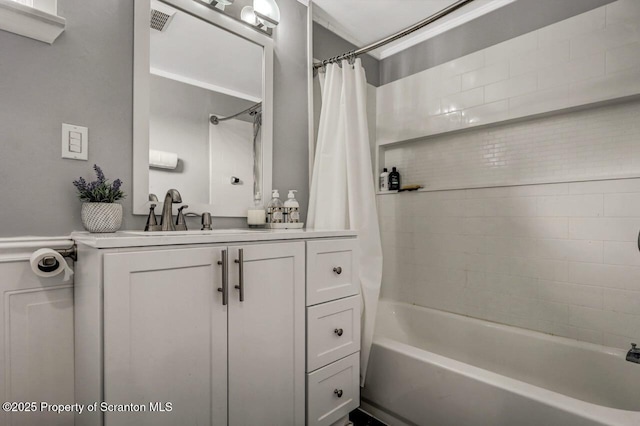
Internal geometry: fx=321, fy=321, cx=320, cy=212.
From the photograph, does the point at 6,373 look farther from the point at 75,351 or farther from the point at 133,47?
the point at 133,47

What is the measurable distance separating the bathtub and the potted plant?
132 centimetres

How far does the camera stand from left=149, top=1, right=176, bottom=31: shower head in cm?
137

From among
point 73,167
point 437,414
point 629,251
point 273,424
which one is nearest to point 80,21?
point 73,167

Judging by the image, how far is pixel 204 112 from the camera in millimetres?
1499

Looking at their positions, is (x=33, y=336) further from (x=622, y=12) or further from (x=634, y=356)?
(x=622, y=12)

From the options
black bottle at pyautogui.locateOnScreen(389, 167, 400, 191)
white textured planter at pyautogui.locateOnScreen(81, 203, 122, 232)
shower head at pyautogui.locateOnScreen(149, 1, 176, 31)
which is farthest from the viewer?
black bottle at pyautogui.locateOnScreen(389, 167, 400, 191)

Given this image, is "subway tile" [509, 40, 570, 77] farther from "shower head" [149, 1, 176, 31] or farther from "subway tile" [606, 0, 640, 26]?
"shower head" [149, 1, 176, 31]

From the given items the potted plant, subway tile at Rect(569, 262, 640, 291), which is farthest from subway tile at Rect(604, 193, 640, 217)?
the potted plant

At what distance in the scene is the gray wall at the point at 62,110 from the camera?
3.46 ft

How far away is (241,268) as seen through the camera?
3.38 ft

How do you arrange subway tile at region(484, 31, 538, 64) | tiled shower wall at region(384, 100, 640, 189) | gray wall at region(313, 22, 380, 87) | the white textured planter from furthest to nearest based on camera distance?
gray wall at region(313, 22, 380, 87), subway tile at region(484, 31, 538, 64), tiled shower wall at region(384, 100, 640, 189), the white textured planter

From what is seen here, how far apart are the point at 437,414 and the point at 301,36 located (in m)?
2.15

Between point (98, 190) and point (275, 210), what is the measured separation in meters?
0.78

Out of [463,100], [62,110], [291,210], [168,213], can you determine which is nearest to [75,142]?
[62,110]
